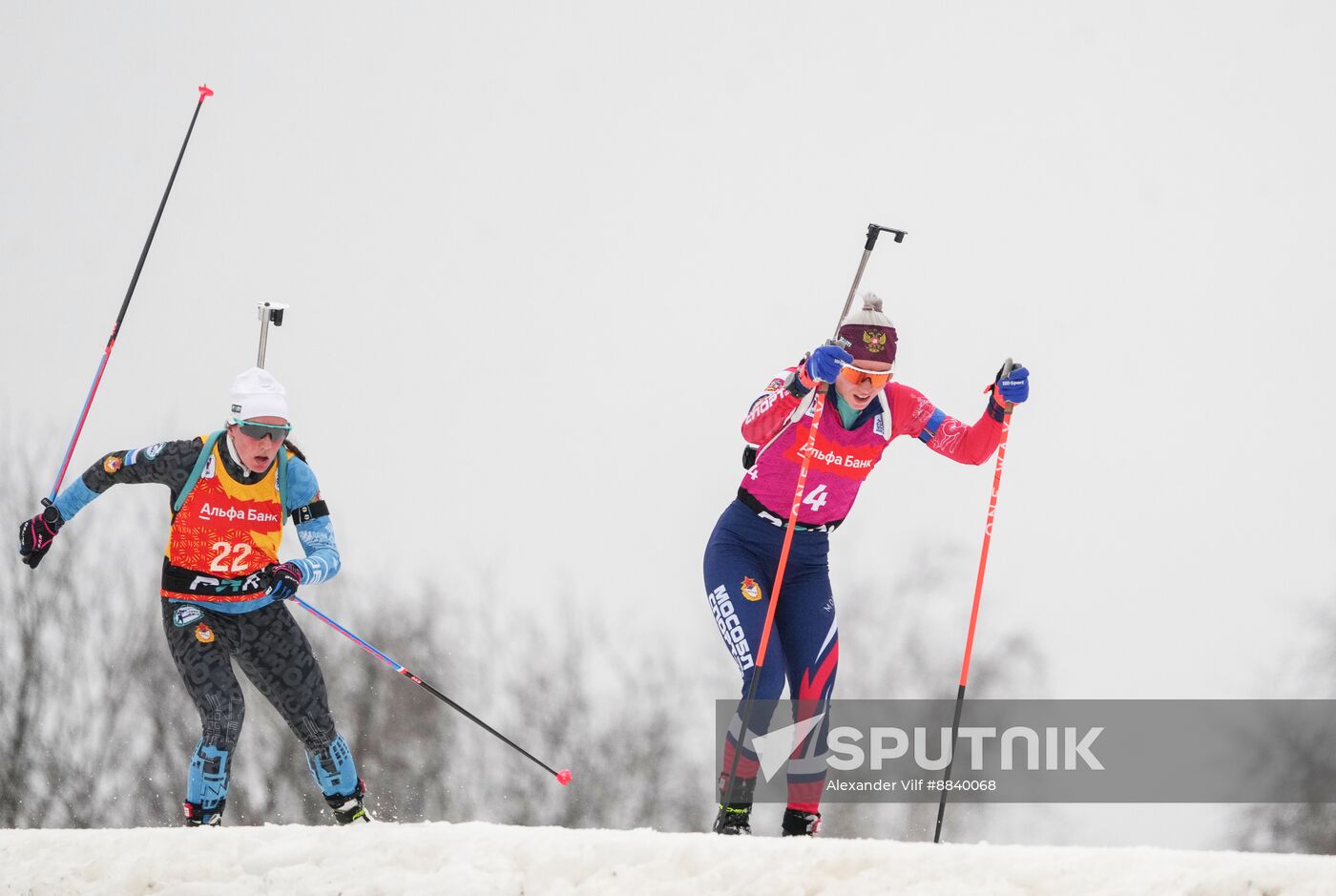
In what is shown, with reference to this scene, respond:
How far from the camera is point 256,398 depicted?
6527 millimetres

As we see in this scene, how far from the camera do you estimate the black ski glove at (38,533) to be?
661 cm

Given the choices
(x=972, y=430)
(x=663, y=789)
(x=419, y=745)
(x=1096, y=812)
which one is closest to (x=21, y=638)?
(x=419, y=745)

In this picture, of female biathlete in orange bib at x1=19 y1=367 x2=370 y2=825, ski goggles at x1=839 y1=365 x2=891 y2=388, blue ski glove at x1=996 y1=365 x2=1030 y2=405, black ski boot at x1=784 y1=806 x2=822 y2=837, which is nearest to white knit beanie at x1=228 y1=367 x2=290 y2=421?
female biathlete in orange bib at x1=19 y1=367 x2=370 y2=825

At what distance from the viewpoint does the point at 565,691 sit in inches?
1277

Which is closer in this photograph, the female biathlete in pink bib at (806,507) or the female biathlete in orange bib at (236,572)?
the female biathlete in pink bib at (806,507)

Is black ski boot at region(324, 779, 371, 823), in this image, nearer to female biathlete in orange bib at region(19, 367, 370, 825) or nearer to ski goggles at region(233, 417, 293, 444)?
female biathlete in orange bib at region(19, 367, 370, 825)

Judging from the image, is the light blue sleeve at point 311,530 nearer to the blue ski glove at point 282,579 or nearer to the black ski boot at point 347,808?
the blue ski glove at point 282,579

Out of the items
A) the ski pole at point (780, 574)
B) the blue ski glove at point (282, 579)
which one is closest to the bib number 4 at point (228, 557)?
the blue ski glove at point (282, 579)

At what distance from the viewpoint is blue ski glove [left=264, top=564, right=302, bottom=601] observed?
6.35 metres

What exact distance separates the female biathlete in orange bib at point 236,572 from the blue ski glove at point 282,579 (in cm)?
1

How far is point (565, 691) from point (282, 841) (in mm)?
27518

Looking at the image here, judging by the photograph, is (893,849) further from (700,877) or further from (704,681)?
(704,681)

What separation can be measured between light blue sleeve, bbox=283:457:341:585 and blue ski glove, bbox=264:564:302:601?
0.16 m

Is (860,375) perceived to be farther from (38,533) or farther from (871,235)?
(38,533)
